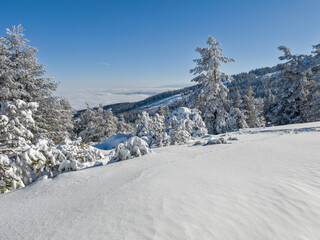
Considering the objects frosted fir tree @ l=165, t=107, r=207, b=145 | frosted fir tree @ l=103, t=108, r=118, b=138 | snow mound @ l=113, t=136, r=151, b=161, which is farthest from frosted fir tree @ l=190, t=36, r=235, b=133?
frosted fir tree @ l=103, t=108, r=118, b=138

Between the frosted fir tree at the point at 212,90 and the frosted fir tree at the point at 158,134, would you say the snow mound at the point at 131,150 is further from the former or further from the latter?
the frosted fir tree at the point at 212,90

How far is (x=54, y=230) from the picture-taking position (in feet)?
6.19

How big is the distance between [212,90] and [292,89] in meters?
9.21

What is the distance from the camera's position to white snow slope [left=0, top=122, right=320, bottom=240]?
6.21 ft

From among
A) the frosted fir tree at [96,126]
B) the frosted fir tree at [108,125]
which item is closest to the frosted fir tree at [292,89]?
the frosted fir tree at [108,125]

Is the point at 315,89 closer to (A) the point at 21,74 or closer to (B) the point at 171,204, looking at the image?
(B) the point at 171,204

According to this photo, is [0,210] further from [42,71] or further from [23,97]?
[42,71]

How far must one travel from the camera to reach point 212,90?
1516cm

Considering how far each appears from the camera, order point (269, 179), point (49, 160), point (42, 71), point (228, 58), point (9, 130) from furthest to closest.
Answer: point (228, 58), point (42, 71), point (9, 130), point (49, 160), point (269, 179)

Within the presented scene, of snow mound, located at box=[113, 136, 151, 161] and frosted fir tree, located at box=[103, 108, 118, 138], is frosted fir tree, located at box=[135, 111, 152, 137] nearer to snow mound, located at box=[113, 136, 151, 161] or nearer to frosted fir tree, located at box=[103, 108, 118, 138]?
snow mound, located at box=[113, 136, 151, 161]

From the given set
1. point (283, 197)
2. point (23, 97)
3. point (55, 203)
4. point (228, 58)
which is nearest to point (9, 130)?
point (55, 203)

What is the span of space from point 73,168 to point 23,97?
452 inches

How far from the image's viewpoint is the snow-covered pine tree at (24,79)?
10977 mm

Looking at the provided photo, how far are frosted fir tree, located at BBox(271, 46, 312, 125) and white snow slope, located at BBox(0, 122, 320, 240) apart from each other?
17.5m
